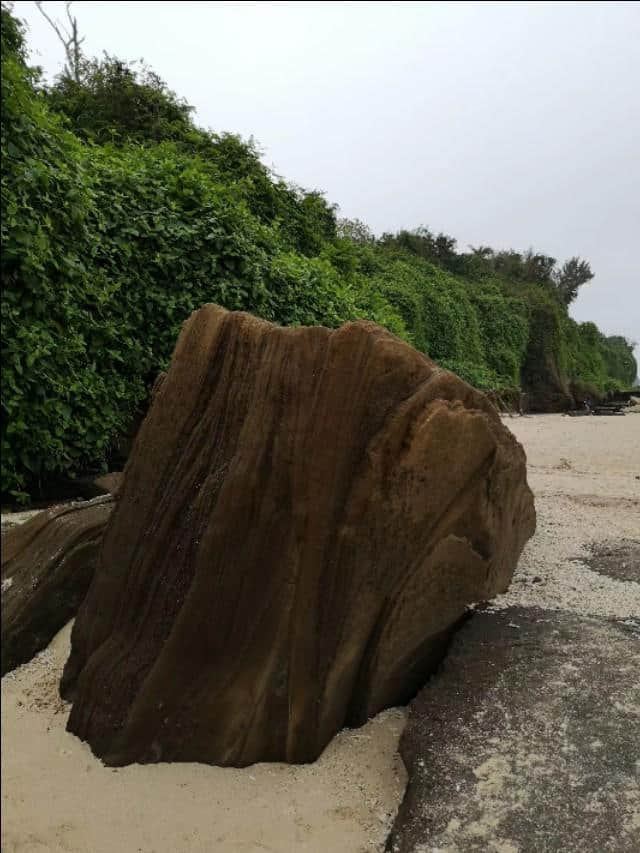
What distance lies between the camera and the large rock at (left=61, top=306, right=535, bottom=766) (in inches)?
88.1

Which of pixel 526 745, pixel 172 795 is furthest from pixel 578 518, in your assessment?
pixel 172 795

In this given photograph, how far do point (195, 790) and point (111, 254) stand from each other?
11.5ft

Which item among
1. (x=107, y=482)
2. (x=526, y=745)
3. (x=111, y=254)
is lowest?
(x=526, y=745)

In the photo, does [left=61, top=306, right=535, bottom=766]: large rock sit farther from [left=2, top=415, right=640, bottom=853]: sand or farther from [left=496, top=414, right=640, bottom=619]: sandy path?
[left=496, top=414, right=640, bottom=619]: sandy path

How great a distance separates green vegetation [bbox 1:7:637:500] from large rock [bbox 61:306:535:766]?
35.1 inches

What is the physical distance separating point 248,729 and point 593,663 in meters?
1.42

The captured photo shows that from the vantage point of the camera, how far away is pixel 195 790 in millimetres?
1991

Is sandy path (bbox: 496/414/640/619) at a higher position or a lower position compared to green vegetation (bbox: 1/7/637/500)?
lower

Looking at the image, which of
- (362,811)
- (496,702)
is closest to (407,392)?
(496,702)

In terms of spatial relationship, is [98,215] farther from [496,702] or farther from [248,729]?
[496,702]

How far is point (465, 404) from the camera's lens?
286cm

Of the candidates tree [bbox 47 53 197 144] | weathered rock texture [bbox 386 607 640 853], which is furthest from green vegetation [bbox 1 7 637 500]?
weathered rock texture [bbox 386 607 640 853]

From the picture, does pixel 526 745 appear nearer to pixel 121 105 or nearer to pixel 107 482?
pixel 107 482

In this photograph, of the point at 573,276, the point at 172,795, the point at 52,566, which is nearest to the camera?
the point at 172,795
